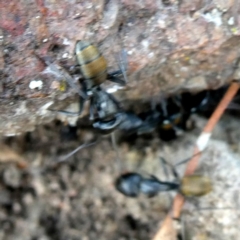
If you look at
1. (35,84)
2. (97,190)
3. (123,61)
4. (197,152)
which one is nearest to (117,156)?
(97,190)

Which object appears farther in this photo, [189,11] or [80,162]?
[80,162]

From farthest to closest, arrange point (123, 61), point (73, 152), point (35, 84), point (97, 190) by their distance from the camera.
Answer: point (97, 190) → point (73, 152) → point (123, 61) → point (35, 84)

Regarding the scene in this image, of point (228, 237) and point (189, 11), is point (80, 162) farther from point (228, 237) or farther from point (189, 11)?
point (189, 11)

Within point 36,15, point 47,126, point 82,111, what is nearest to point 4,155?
point 47,126

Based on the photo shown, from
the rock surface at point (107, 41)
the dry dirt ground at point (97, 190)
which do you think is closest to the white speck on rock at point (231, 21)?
the rock surface at point (107, 41)

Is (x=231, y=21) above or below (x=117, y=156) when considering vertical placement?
above

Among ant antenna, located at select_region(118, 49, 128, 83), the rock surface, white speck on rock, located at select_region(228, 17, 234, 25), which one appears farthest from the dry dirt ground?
white speck on rock, located at select_region(228, 17, 234, 25)

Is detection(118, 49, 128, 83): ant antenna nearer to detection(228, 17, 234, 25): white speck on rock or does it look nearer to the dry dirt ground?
detection(228, 17, 234, 25): white speck on rock

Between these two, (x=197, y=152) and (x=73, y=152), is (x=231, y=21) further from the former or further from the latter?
(x=73, y=152)
